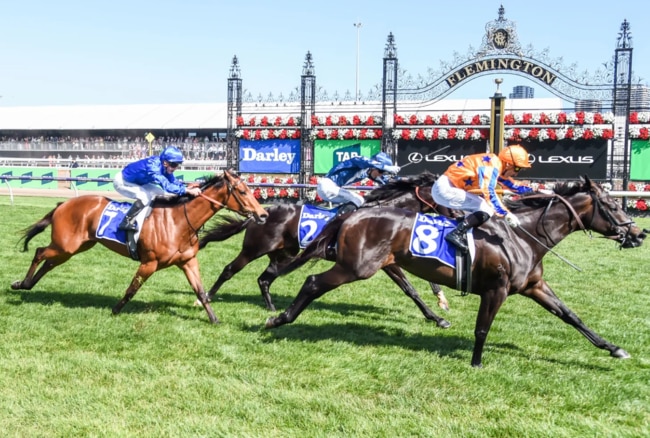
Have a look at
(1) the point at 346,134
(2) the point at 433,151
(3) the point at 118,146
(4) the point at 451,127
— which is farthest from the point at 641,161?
(3) the point at 118,146

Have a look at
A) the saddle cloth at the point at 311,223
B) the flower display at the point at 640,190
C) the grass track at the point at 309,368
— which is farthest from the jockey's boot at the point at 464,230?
the flower display at the point at 640,190

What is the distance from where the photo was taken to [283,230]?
7129 millimetres

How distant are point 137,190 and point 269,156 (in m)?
14.0

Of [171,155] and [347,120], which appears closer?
[171,155]

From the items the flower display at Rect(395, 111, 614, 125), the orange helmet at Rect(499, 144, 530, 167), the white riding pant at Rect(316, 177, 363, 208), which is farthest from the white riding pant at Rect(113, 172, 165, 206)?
the flower display at Rect(395, 111, 614, 125)

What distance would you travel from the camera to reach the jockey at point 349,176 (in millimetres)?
7066

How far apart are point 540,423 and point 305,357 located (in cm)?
185

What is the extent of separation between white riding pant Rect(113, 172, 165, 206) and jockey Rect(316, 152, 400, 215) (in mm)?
1659

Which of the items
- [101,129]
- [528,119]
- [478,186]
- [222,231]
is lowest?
[222,231]

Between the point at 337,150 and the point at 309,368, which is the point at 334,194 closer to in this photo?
the point at 309,368

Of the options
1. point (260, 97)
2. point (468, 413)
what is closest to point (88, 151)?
point (260, 97)

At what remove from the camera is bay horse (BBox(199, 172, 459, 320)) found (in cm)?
710

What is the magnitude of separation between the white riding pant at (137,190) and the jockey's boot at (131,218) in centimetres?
8

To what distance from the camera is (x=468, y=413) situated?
394 centimetres
